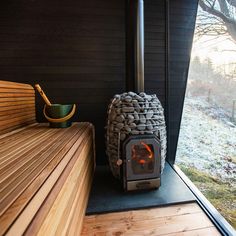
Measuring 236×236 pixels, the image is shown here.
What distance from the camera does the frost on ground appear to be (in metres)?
1.95

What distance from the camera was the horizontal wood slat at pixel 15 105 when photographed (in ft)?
5.59

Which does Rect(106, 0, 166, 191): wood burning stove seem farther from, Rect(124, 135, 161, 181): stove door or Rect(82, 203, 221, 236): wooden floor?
Rect(82, 203, 221, 236): wooden floor

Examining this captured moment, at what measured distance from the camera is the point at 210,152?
229 centimetres

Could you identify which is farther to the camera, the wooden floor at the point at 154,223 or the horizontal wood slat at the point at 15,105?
the horizontal wood slat at the point at 15,105

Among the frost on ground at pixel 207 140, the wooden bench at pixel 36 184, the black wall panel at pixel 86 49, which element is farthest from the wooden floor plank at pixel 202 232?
the black wall panel at pixel 86 49

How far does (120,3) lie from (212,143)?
1.96 metres

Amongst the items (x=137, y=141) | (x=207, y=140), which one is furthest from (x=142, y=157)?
(x=207, y=140)

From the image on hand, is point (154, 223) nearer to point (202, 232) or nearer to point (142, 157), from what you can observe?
point (202, 232)

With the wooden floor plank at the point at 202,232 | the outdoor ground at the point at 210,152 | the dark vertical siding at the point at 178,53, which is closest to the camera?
the wooden floor plank at the point at 202,232

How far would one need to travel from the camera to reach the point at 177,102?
283 centimetres

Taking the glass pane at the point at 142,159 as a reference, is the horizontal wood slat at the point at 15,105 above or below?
above

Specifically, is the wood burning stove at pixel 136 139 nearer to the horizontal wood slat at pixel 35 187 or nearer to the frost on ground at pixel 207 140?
the frost on ground at pixel 207 140

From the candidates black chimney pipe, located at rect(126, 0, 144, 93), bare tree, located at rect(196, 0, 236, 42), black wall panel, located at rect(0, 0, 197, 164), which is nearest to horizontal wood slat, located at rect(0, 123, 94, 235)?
black chimney pipe, located at rect(126, 0, 144, 93)

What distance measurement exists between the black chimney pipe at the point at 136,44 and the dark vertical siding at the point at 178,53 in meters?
0.61
